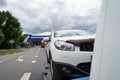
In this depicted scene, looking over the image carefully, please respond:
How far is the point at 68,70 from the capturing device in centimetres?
364

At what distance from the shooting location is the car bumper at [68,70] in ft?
11.5

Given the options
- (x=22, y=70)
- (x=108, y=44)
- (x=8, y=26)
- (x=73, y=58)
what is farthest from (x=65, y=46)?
(x=8, y=26)

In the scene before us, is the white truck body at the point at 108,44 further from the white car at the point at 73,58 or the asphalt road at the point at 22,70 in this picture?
the asphalt road at the point at 22,70

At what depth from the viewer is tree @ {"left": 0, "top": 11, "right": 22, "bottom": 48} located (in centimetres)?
6769

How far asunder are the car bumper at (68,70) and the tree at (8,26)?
2572 inches

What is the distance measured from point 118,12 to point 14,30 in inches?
2738

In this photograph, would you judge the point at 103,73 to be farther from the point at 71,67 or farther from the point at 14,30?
the point at 14,30

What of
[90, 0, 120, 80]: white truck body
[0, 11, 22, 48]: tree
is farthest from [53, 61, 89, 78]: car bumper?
[0, 11, 22, 48]: tree

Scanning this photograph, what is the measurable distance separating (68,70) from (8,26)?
68.0m

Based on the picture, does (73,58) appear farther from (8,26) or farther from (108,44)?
(8,26)

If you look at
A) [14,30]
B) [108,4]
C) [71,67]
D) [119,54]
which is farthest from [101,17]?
[14,30]

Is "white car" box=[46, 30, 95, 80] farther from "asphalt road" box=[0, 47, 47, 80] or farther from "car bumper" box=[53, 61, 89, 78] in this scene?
"asphalt road" box=[0, 47, 47, 80]

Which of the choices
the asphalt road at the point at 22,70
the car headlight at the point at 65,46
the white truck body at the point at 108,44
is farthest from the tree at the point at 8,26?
the white truck body at the point at 108,44

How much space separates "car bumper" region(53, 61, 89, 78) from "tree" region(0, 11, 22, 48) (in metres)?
65.3
